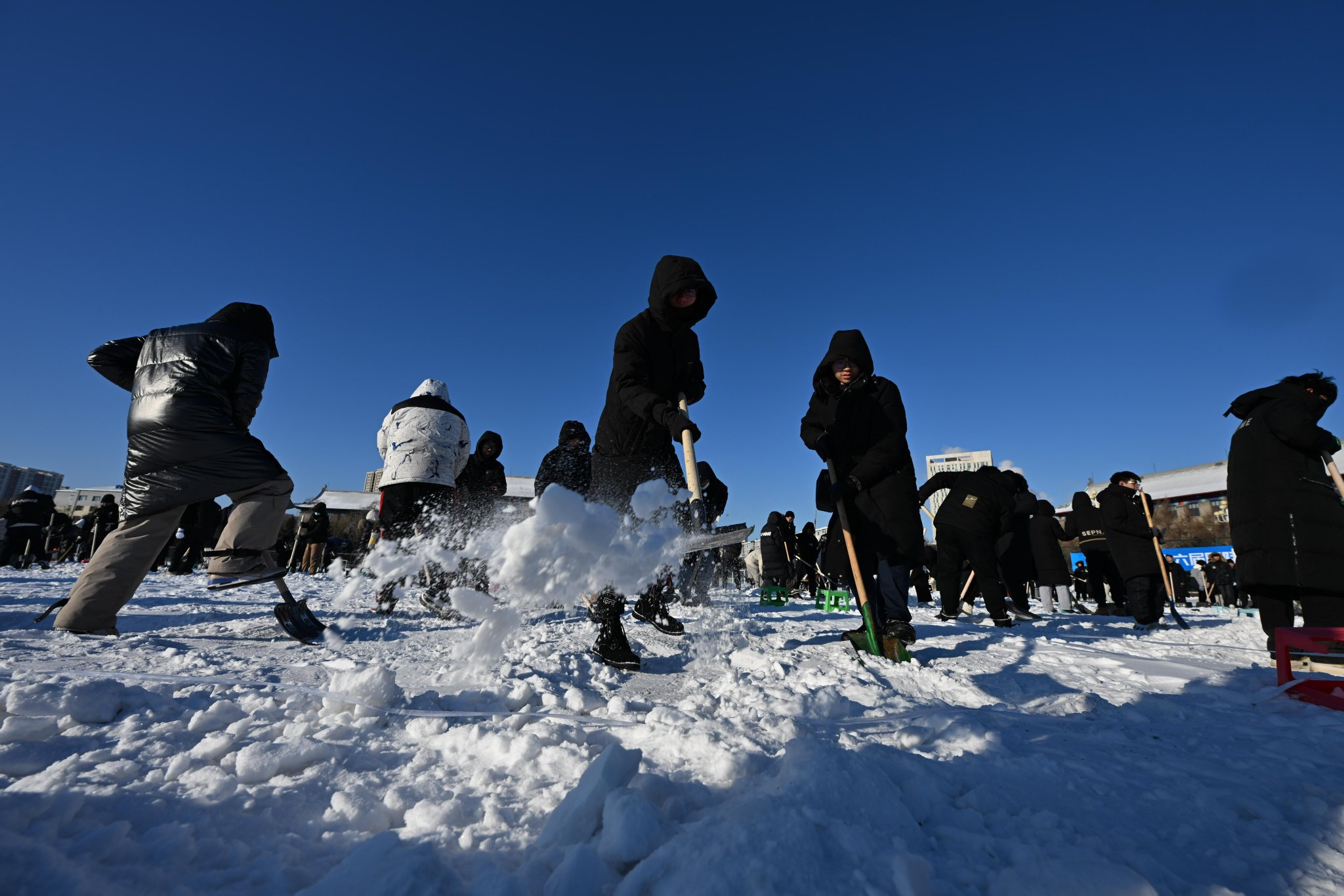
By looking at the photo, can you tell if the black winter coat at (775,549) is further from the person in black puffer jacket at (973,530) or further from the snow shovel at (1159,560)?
the snow shovel at (1159,560)

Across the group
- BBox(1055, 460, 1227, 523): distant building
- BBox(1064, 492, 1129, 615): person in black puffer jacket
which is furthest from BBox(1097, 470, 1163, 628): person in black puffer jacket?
BBox(1055, 460, 1227, 523): distant building

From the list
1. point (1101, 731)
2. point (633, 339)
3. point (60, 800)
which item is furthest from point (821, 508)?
point (60, 800)

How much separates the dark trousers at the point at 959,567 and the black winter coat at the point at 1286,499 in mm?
2248

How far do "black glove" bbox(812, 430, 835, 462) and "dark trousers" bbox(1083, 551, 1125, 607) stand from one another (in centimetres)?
645

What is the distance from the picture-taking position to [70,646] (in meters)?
2.40

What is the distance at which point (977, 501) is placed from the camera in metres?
6.06

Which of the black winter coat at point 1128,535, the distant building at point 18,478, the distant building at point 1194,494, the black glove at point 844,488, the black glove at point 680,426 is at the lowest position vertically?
the black winter coat at point 1128,535

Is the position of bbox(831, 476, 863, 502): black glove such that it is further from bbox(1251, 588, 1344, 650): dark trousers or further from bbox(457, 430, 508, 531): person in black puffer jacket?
bbox(457, 430, 508, 531): person in black puffer jacket

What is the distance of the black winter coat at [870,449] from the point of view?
3740 millimetres

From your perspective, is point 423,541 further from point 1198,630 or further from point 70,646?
point 1198,630

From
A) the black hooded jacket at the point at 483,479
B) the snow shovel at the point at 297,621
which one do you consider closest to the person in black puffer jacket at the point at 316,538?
the black hooded jacket at the point at 483,479

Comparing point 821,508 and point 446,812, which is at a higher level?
point 821,508

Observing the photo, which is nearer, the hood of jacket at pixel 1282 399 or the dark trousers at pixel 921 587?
the hood of jacket at pixel 1282 399

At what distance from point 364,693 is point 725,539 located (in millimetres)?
1691
